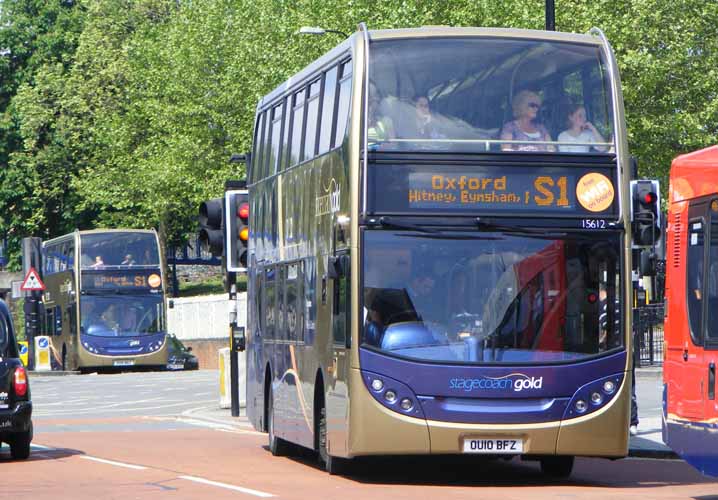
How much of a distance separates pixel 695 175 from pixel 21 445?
8989 mm

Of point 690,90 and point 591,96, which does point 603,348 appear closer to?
point 591,96

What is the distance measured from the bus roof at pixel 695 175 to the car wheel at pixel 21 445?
833 centimetres

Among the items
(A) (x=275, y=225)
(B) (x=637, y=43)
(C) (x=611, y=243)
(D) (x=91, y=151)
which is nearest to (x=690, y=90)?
(B) (x=637, y=43)

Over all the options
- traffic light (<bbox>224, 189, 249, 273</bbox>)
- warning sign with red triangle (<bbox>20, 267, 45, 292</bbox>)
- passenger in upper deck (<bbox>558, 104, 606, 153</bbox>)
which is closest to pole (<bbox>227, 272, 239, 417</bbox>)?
traffic light (<bbox>224, 189, 249, 273</bbox>)

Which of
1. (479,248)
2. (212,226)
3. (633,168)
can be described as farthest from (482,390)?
(212,226)

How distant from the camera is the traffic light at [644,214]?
16125 millimetres

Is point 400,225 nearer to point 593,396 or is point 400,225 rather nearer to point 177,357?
point 593,396

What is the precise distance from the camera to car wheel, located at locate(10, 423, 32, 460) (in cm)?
1950

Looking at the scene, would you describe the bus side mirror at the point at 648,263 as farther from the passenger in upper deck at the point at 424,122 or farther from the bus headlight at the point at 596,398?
the passenger in upper deck at the point at 424,122

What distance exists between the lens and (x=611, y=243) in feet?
50.8

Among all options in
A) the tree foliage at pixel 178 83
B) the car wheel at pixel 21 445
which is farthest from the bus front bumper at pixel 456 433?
the tree foliage at pixel 178 83

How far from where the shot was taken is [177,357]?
56750 mm

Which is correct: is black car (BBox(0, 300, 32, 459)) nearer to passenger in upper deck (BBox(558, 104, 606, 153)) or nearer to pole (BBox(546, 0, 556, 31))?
passenger in upper deck (BBox(558, 104, 606, 153))

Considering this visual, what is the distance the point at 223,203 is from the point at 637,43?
29.0m
